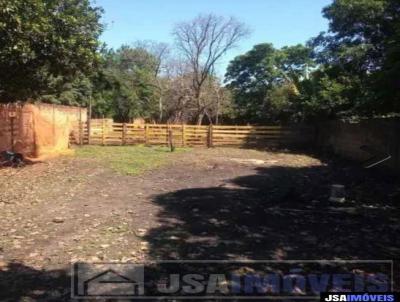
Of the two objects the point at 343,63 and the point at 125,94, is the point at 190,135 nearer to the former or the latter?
the point at 343,63

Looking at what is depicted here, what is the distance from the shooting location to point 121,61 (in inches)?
2156

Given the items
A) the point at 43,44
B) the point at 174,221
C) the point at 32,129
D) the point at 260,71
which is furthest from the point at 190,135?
the point at 260,71

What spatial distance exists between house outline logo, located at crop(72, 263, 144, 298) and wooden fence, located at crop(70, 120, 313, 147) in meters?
21.5

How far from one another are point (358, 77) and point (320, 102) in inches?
85.8

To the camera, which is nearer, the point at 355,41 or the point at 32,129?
the point at 32,129

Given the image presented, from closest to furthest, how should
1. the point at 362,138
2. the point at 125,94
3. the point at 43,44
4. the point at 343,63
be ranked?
the point at 43,44 → the point at 362,138 → the point at 343,63 → the point at 125,94

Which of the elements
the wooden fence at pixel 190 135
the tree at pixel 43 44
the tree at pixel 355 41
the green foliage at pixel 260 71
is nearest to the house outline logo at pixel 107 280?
the tree at pixel 43 44

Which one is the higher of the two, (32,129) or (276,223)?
(32,129)

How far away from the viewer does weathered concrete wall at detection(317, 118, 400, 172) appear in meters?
14.9

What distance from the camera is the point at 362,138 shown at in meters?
18.5

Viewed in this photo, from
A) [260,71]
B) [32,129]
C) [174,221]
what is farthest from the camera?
[260,71]

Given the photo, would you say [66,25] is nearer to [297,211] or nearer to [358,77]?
[297,211]

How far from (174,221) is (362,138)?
1268 cm

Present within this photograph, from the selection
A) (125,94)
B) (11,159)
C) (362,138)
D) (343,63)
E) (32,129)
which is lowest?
(11,159)
